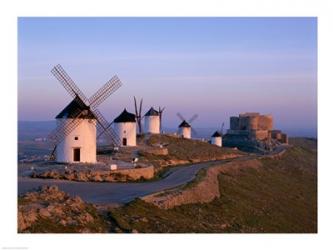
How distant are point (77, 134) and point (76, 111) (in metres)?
1.28

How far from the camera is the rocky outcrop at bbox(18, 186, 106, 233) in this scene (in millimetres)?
14406

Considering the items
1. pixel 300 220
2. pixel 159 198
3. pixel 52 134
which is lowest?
pixel 300 220

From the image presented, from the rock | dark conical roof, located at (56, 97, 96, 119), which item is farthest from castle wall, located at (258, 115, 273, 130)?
the rock

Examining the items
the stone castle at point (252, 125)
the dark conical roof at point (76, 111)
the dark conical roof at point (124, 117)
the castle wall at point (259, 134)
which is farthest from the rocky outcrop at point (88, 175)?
the stone castle at point (252, 125)

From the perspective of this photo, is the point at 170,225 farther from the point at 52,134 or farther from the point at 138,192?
the point at 52,134

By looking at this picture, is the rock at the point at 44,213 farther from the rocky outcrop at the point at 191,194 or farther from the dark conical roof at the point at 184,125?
the dark conical roof at the point at 184,125

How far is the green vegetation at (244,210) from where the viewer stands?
17.0 metres

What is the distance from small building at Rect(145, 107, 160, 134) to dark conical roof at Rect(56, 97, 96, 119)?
2504 centimetres

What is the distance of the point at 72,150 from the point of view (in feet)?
95.6

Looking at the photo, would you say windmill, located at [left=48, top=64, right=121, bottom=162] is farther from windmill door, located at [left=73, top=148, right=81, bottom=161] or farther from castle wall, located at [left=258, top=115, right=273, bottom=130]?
castle wall, located at [left=258, top=115, right=273, bottom=130]

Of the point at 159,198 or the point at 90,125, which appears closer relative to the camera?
the point at 159,198

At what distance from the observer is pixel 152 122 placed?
178 feet
